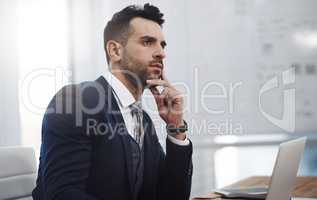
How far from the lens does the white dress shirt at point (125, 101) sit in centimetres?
174

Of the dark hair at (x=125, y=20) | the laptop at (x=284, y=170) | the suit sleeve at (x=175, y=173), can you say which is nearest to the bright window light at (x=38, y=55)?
the dark hair at (x=125, y=20)

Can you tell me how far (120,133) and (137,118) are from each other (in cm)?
16

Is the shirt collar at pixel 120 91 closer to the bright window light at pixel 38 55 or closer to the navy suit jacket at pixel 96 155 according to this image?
the navy suit jacket at pixel 96 155

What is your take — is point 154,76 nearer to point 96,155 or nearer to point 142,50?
point 142,50

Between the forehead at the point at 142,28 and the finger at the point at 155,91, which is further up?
the forehead at the point at 142,28

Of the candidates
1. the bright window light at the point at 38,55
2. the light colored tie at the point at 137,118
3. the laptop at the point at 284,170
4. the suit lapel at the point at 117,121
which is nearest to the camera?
the laptop at the point at 284,170

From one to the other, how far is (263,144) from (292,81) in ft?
1.44

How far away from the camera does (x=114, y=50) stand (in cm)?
185

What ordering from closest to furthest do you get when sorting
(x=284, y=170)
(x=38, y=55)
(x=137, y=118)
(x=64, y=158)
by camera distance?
(x=284, y=170) → (x=64, y=158) → (x=137, y=118) → (x=38, y=55)

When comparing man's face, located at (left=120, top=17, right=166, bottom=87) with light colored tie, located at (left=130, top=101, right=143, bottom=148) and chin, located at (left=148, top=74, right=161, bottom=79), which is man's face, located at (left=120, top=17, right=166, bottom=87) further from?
light colored tie, located at (left=130, top=101, right=143, bottom=148)

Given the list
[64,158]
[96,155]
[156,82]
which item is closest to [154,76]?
[156,82]

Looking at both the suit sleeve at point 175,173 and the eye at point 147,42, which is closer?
the suit sleeve at point 175,173

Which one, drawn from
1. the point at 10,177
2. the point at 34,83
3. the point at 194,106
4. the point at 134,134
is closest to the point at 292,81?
the point at 194,106

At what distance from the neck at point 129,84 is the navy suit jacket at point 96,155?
0.09 metres
